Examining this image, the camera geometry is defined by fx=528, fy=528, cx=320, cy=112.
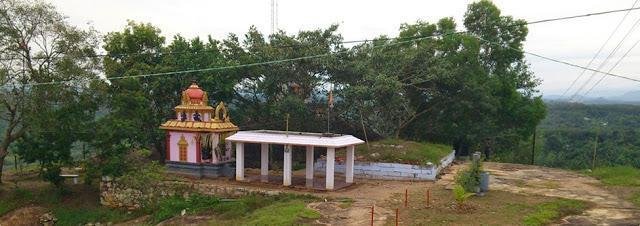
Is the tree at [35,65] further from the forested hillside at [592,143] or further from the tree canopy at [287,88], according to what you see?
the forested hillside at [592,143]

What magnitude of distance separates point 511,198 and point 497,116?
532 inches

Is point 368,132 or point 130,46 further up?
point 130,46

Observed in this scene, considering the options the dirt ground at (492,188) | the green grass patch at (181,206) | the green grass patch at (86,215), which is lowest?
the green grass patch at (86,215)

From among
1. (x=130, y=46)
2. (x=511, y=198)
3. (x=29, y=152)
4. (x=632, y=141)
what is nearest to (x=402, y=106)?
(x=511, y=198)

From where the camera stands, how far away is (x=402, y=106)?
25656mm

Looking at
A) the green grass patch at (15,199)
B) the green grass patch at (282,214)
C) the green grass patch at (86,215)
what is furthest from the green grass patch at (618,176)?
the green grass patch at (15,199)

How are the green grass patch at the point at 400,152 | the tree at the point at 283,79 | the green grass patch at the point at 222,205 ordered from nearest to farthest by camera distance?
the green grass patch at the point at 222,205 → the green grass patch at the point at 400,152 → the tree at the point at 283,79

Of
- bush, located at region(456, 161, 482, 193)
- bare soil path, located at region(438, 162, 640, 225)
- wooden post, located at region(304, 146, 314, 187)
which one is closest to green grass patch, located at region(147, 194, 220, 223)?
wooden post, located at region(304, 146, 314, 187)

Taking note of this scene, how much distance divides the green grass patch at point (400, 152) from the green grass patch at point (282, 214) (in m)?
6.23

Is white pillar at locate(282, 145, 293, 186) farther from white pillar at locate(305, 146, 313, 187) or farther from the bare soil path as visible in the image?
the bare soil path

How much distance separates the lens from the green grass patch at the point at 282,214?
13.8 m

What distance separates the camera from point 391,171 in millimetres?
20828

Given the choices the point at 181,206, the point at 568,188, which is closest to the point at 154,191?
the point at 181,206

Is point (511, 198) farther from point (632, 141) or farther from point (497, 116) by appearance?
point (632, 141)
